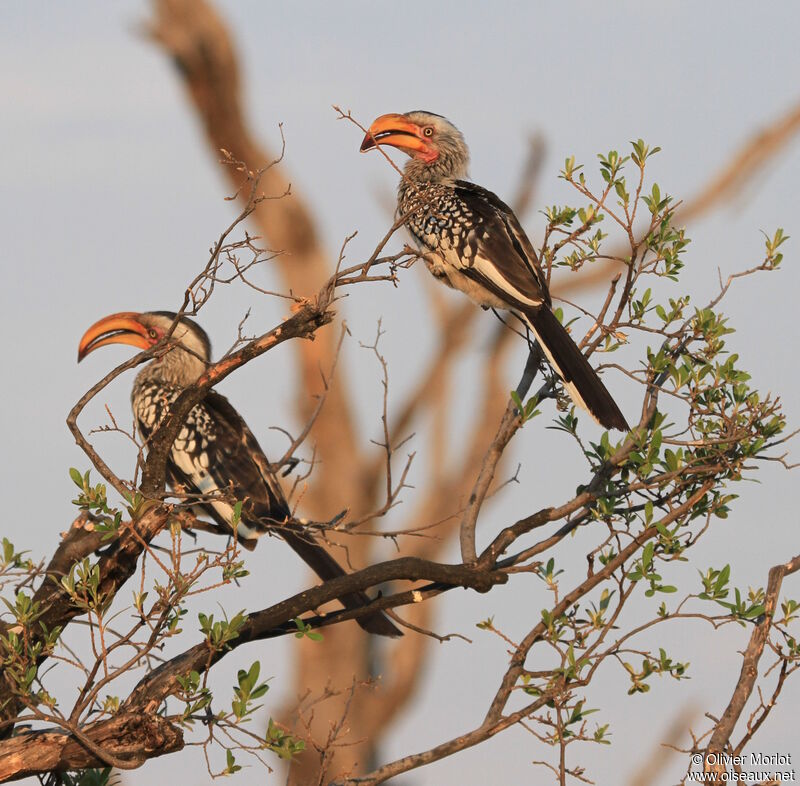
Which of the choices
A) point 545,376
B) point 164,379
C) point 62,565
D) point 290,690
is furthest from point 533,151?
point 62,565

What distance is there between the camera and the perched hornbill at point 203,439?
5277 millimetres

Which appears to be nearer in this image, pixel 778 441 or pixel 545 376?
pixel 778 441

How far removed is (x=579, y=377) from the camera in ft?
15.5

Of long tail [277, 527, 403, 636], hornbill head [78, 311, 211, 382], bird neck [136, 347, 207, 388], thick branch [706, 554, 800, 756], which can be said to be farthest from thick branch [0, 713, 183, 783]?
bird neck [136, 347, 207, 388]

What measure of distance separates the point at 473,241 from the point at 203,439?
1.62 meters

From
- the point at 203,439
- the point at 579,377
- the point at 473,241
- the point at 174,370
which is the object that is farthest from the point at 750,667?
the point at 174,370

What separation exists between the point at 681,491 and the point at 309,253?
927 centimetres

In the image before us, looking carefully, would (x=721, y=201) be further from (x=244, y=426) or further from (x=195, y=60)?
(x=244, y=426)

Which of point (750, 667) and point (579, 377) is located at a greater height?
point (579, 377)

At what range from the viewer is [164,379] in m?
6.31

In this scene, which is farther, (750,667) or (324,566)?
(324,566)

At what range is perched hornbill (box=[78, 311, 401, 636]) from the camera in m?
5.28

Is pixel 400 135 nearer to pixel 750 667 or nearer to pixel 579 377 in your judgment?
pixel 579 377

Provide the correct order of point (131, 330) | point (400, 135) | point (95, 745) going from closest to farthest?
point (95, 745)
point (131, 330)
point (400, 135)
